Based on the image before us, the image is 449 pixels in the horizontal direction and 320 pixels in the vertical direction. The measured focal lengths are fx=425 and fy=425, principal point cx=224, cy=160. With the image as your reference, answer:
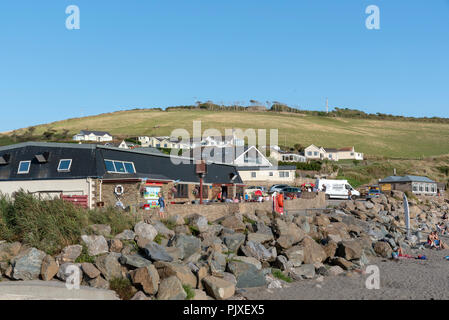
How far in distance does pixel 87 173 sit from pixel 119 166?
2740 millimetres

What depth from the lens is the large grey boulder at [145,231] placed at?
18844 millimetres

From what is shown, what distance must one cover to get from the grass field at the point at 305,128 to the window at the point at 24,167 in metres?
84.2

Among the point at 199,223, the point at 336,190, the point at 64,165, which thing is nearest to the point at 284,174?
the point at 336,190

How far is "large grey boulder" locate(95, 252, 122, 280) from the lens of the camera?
15.5 m

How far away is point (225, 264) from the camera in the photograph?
17.9 metres

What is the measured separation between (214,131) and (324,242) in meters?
91.2

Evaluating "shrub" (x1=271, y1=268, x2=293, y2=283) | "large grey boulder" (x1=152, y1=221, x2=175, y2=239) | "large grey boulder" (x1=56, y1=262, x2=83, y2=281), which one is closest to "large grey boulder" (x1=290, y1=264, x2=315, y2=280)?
"shrub" (x1=271, y1=268, x2=293, y2=283)

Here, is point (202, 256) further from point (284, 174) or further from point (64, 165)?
point (284, 174)

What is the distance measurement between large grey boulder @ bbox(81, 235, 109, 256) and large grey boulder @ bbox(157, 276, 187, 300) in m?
3.67

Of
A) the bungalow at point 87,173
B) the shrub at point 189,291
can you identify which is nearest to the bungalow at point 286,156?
the bungalow at point 87,173

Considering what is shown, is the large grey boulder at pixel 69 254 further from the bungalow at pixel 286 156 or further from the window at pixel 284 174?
the bungalow at pixel 286 156

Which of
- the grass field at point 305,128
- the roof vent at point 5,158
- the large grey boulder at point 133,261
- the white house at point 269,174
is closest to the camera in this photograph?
the large grey boulder at point 133,261

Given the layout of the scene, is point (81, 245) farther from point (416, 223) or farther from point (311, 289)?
point (416, 223)

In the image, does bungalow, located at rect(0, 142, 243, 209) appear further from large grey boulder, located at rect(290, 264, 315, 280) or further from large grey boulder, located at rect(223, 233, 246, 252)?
large grey boulder, located at rect(290, 264, 315, 280)
